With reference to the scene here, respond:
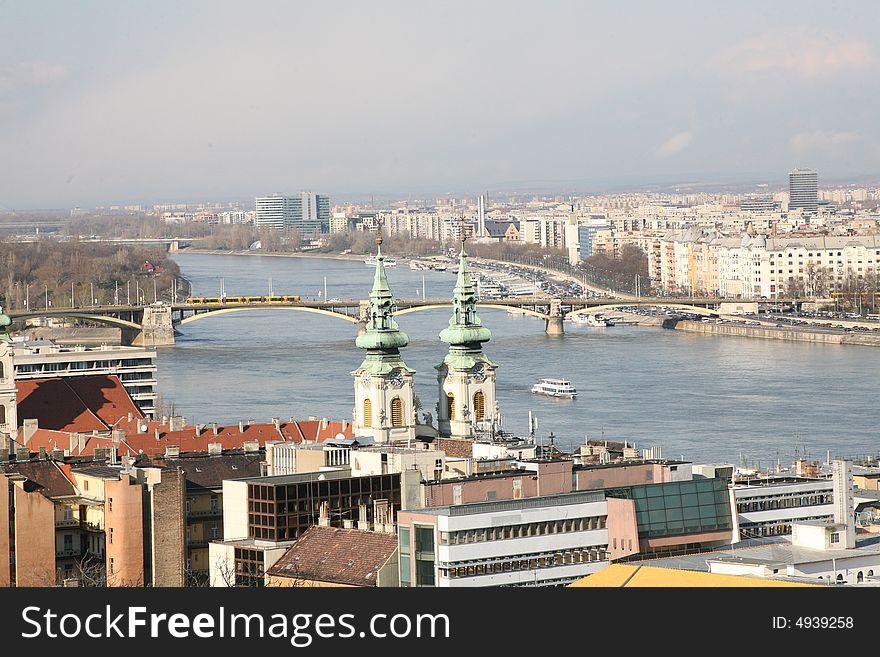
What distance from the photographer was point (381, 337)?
1218 centimetres

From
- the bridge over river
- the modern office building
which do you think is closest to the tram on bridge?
the bridge over river

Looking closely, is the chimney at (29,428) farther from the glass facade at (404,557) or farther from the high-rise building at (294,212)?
the high-rise building at (294,212)

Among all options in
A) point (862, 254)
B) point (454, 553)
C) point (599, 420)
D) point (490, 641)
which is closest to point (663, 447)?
point (599, 420)

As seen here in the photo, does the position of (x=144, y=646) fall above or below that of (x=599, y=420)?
above

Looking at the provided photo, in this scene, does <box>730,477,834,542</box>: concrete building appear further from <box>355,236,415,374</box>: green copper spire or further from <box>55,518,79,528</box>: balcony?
<box>55,518,79,528</box>: balcony

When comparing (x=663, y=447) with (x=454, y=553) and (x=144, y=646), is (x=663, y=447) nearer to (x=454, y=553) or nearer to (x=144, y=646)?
(x=454, y=553)

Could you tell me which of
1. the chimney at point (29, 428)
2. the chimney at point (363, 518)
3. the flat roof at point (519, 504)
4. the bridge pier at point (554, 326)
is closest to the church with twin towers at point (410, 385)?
the chimney at point (363, 518)

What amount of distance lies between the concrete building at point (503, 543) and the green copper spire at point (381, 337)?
11.4 ft

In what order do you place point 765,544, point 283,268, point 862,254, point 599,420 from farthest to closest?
point 283,268 → point 862,254 → point 599,420 → point 765,544

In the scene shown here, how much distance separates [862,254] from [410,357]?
1757 centimetres

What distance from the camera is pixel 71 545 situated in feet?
33.8

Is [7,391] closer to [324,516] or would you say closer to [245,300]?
[324,516]

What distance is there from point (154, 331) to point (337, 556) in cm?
2113

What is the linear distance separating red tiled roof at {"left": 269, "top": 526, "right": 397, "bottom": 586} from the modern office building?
8735 millimetres
